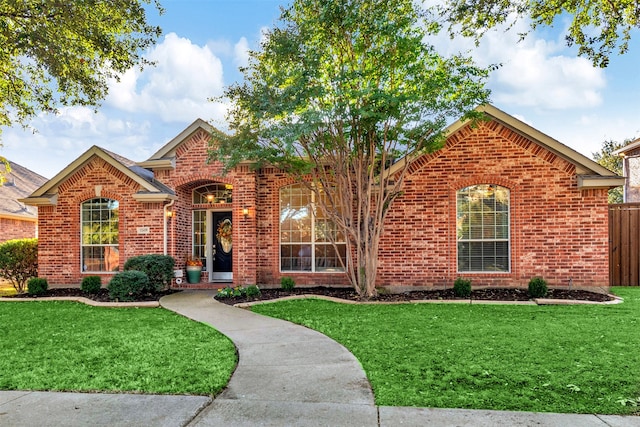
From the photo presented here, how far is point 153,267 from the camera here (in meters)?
10.7

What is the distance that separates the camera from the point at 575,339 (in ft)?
18.7

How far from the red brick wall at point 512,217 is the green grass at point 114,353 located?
586 cm

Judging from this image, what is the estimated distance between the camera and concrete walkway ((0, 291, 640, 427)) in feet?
10.6

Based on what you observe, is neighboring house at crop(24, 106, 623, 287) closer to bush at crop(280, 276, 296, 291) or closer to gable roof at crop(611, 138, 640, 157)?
bush at crop(280, 276, 296, 291)

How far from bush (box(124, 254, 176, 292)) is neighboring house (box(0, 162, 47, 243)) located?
808 centimetres

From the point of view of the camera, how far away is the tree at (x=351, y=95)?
8.34 m

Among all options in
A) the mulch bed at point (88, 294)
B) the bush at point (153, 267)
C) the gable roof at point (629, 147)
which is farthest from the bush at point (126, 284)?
the gable roof at point (629, 147)

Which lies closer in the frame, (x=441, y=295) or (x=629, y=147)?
(x=441, y=295)

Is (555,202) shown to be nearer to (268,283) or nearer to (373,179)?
(373,179)

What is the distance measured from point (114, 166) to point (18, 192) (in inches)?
431

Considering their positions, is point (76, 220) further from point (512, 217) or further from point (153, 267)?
point (512, 217)

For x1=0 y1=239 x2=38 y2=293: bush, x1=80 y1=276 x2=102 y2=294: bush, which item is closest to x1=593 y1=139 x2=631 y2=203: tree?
x1=80 y1=276 x2=102 y2=294: bush

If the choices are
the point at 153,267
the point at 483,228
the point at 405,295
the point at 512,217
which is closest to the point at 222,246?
the point at 153,267

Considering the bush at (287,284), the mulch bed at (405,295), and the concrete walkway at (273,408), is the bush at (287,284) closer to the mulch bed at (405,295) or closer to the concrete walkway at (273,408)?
the mulch bed at (405,295)
